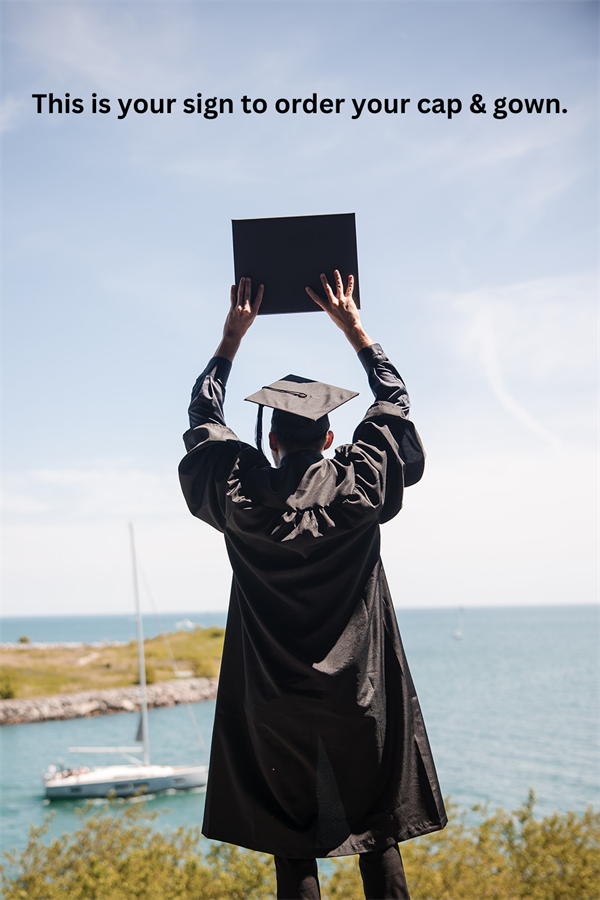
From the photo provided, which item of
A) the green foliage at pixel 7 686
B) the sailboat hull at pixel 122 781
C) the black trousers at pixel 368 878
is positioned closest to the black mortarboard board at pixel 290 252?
the black trousers at pixel 368 878

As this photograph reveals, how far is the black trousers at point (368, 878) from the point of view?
68.4 inches

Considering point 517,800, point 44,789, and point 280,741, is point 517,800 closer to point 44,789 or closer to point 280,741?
point 44,789

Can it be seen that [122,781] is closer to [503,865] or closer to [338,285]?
[503,865]

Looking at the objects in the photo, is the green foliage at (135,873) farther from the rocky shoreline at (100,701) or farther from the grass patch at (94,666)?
the rocky shoreline at (100,701)

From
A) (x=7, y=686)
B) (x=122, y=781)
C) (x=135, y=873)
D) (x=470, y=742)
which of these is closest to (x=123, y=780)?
(x=122, y=781)

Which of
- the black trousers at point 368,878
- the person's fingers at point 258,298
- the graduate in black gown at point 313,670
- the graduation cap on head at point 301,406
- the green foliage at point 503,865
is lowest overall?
the green foliage at point 503,865

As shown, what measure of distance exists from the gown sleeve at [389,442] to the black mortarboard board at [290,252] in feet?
1.35

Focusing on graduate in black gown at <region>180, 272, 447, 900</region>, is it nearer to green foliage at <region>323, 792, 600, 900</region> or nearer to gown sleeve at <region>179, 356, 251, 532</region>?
gown sleeve at <region>179, 356, 251, 532</region>

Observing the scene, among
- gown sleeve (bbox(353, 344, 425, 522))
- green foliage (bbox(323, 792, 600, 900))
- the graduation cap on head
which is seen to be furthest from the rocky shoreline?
gown sleeve (bbox(353, 344, 425, 522))

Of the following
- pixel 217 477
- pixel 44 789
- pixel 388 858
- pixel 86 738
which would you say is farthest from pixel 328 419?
pixel 86 738

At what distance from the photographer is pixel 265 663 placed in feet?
5.97

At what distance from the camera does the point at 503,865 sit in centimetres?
554

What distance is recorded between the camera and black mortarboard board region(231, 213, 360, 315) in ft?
7.25

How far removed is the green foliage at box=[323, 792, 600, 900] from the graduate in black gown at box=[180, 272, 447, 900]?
12.6 ft
